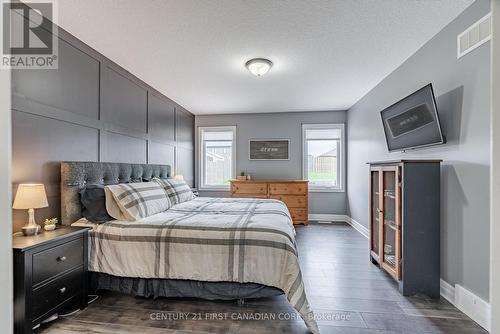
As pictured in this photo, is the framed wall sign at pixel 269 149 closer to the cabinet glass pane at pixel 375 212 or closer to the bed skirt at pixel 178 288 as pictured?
the cabinet glass pane at pixel 375 212

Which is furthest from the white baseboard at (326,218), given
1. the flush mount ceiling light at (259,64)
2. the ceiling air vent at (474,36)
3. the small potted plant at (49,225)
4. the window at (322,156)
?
the small potted plant at (49,225)

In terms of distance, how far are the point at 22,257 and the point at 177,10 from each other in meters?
2.12

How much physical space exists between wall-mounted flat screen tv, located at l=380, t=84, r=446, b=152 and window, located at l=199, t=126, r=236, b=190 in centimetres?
346

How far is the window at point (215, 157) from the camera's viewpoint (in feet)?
18.6

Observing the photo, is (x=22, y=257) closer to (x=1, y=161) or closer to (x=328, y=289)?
(x=1, y=161)

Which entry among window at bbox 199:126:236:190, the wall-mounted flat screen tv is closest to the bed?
the wall-mounted flat screen tv

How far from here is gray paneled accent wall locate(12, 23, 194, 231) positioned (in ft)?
6.14

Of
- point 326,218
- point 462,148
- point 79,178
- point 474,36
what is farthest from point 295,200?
point 79,178

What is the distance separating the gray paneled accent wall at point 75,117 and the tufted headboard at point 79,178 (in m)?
0.09

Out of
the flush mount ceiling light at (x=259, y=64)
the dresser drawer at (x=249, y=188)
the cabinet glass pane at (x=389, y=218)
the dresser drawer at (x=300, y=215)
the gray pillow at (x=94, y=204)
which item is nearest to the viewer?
the gray pillow at (x=94, y=204)

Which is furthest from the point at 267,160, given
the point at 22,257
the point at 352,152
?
A: the point at 22,257

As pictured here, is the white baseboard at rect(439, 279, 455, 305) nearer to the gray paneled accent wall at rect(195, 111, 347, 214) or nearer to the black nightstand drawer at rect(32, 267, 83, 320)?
the gray paneled accent wall at rect(195, 111, 347, 214)

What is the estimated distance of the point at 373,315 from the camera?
192 centimetres

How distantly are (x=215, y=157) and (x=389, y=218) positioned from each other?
13.1ft
